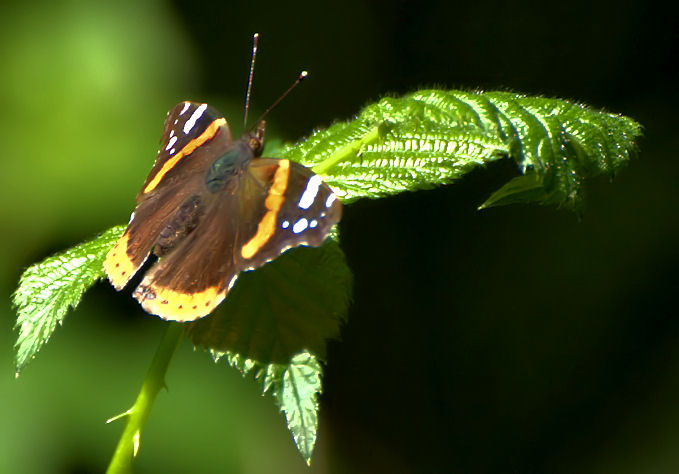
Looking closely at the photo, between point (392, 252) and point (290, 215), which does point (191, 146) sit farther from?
point (392, 252)

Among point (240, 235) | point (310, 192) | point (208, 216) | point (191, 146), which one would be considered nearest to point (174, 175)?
point (191, 146)

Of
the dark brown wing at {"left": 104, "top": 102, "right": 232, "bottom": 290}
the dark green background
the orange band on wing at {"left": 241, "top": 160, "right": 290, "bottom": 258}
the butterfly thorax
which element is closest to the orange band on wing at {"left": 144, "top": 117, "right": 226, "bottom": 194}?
the dark brown wing at {"left": 104, "top": 102, "right": 232, "bottom": 290}

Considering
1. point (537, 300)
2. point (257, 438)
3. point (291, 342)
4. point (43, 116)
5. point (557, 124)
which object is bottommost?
point (537, 300)

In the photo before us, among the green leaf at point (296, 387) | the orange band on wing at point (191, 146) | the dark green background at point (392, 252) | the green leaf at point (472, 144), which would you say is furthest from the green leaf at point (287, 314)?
the dark green background at point (392, 252)

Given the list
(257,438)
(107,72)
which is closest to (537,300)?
(257,438)

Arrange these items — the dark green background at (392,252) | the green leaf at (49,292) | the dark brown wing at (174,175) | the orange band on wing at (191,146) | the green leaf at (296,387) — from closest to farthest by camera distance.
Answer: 1. the green leaf at (296,387)
2. the green leaf at (49,292)
3. the dark brown wing at (174,175)
4. the orange band on wing at (191,146)
5. the dark green background at (392,252)

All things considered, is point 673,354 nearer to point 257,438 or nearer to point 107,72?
point 257,438

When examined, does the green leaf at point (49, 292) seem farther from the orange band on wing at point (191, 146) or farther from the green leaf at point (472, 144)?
the green leaf at point (472, 144)
